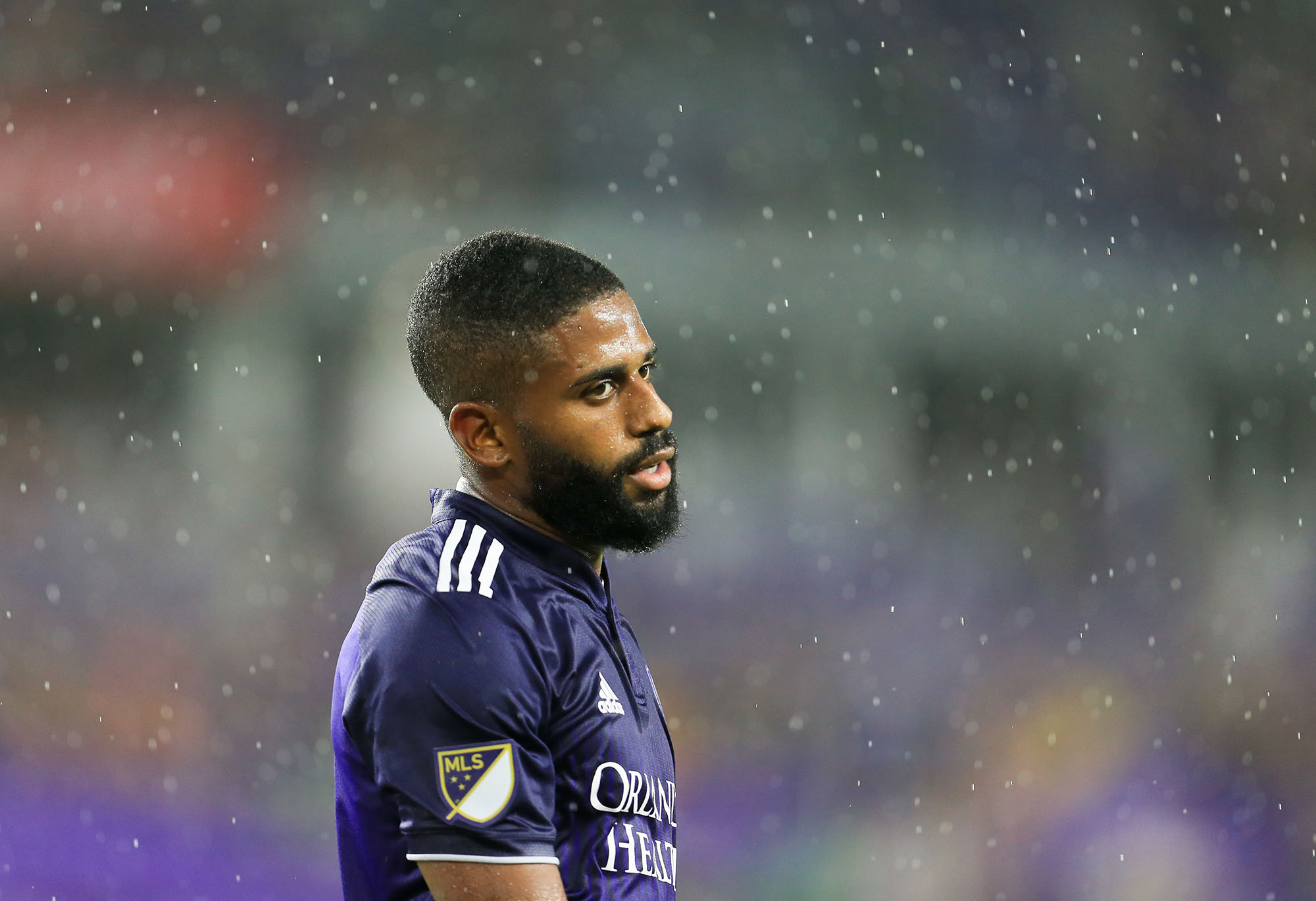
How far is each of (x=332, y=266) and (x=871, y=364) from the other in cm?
287

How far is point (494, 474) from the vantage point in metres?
1.38

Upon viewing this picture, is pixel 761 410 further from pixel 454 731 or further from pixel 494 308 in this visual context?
pixel 454 731

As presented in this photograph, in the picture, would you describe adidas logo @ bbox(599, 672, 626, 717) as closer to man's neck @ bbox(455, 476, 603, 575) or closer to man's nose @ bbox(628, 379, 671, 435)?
man's neck @ bbox(455, 476, 603, 575)

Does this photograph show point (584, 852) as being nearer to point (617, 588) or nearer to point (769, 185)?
point (617, 588)

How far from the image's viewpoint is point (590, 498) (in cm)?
135

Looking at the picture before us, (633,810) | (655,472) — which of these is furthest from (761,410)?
(633,810)

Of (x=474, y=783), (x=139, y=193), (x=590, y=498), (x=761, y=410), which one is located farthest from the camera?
(x=761, y=410)

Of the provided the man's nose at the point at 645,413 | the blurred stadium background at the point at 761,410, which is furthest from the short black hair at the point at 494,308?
the blurred stadium background at the point at 761,410

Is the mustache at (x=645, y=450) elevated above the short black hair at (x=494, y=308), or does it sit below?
below

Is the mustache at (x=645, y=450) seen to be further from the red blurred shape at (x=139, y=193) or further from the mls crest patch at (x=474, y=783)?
the red blurred shape at (x=139, y=193)

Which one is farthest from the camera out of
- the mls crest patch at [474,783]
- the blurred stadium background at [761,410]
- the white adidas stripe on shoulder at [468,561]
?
the blurred stadium background at [761,410]

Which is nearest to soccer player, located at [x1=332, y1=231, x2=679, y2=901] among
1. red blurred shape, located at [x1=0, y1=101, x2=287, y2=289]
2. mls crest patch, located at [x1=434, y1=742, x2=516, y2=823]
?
mls crest patch, located at [x1=434, y1=742, x2=516, y2=823]

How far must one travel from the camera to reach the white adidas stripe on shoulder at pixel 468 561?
47.9 inches

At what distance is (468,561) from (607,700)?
203 mm
